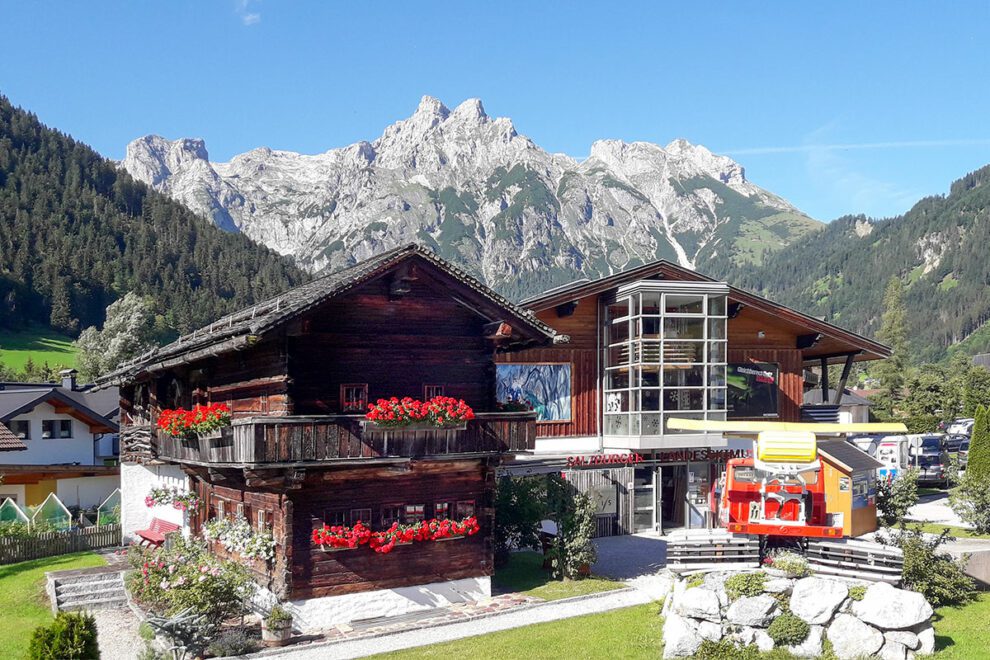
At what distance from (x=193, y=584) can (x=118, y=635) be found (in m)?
3.86

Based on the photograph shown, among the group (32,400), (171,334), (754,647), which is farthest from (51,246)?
(754,647)

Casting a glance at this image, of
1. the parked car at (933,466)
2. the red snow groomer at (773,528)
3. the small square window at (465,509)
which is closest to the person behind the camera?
the red snow groomer at (773,528)

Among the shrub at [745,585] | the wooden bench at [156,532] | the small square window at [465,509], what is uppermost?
the small square window at [465,509]

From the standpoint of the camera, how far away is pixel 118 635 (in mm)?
21078

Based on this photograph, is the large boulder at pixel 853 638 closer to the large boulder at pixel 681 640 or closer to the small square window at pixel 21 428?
the large boulder at pixel 681 640

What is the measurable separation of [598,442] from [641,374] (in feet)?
10.6

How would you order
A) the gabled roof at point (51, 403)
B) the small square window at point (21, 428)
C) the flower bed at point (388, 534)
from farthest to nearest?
the small square window at point (21, 428), the gabled roof at point (51, 403), the flower bed at point (388, 534)

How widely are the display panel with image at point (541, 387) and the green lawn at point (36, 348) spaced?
77185 mm

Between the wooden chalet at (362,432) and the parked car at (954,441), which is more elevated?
the wooden chalet at (362,432)

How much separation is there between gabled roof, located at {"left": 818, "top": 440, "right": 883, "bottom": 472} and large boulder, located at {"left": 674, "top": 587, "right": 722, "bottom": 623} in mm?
9381

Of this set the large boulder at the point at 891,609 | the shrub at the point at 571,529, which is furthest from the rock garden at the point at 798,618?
the shrub at the point at 571,529

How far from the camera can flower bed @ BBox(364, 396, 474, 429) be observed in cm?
2042

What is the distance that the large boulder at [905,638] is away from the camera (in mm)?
17641

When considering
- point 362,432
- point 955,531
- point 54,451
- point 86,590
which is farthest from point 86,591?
Result: point 955,531
